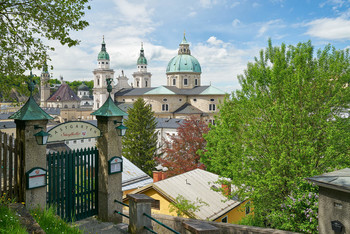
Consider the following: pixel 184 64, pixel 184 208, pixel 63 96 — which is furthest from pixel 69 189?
pixel 63 96

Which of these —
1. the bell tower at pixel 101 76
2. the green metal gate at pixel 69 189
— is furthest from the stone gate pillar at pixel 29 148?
the bell tower at pixel 101 76

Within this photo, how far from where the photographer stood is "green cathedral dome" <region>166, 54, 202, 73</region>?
265ft

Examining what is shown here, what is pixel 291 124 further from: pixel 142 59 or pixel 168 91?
pixel 142 59

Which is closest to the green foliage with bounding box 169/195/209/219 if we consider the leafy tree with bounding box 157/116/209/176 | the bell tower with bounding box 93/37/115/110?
the leafy tree with bounding box 157/116/209/176

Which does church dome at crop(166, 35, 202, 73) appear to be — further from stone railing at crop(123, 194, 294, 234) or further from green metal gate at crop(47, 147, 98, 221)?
green metal gate at crop(47, 147, 98, 221)

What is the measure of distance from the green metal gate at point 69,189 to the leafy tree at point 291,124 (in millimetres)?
6506

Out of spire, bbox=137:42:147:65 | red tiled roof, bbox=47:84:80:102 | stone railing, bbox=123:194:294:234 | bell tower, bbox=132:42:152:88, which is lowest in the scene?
stone railing, bbox=123:194:294:234

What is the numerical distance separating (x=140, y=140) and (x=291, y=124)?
1032 inches

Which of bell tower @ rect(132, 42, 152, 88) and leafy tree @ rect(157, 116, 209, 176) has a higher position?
bell tower @ rect(132, 42, 152, 88)

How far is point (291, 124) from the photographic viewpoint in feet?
38.4

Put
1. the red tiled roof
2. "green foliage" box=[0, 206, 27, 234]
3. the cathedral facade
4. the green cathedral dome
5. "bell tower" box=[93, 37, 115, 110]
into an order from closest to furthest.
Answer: "green foliage" box=[0, 206, 27, 234] → the cathedral facade → "bell tower" box=[93, 37, 115, 110] → the green cathedral dome → the red tiled roof

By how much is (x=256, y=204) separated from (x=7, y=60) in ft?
35.5

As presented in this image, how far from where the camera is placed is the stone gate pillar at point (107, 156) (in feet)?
29.0

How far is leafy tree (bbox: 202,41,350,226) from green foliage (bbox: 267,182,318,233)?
46 cm
